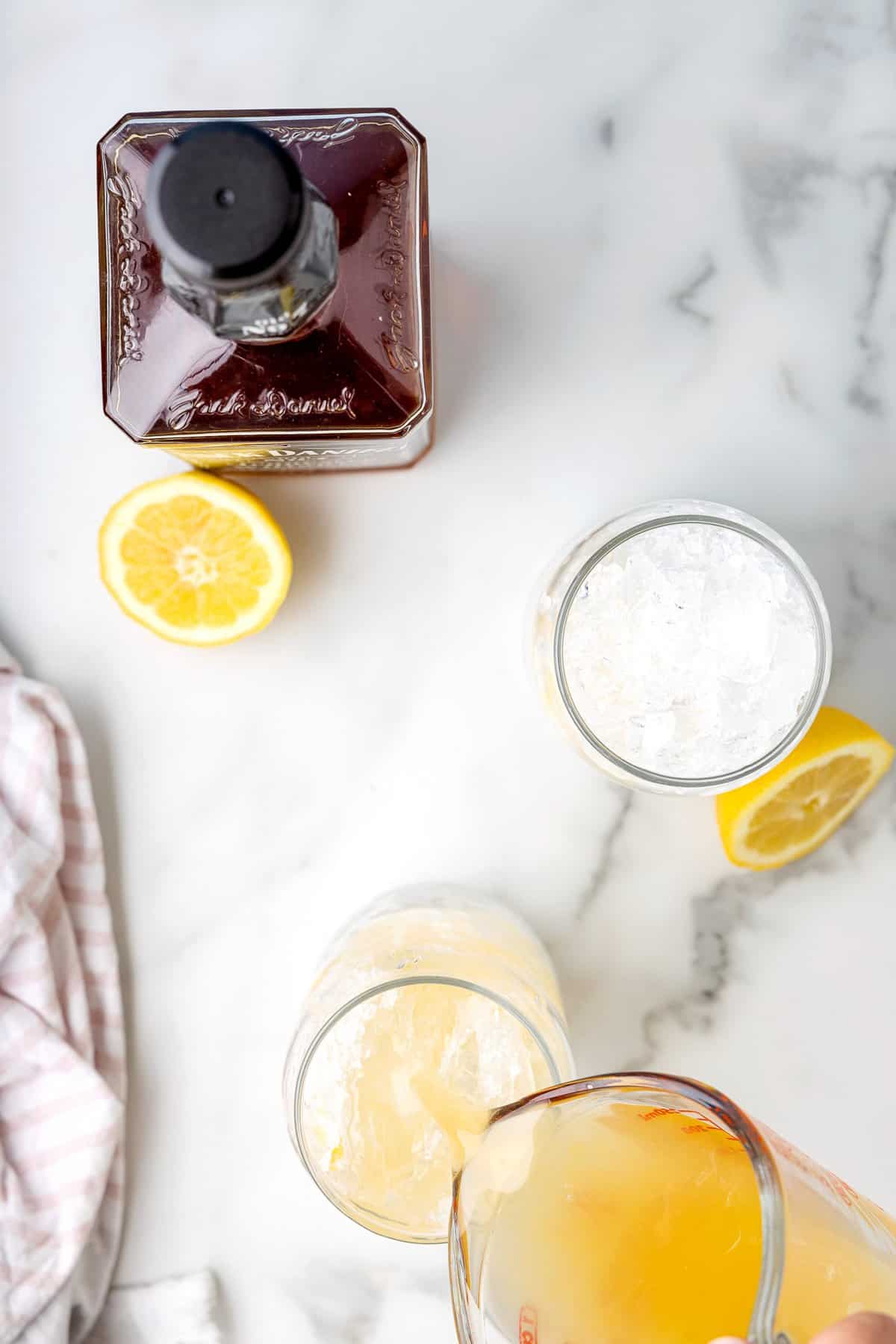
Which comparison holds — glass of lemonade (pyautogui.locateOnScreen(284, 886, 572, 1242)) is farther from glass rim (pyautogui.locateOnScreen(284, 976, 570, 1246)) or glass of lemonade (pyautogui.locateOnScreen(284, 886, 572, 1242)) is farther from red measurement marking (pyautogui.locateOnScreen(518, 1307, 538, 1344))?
red measurement marking (pyautogui.locateOnScreen(518, 1307, 538, 1344))

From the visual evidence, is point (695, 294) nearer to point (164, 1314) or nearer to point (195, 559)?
point (195, 559)

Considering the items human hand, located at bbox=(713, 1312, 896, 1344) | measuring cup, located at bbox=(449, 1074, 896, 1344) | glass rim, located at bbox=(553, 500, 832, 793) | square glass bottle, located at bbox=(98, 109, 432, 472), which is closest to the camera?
human hand, located at bbox=(713, 1312, 896, 1344)

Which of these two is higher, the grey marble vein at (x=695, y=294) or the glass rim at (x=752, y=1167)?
the grey marble vein at (x=695, y=294)

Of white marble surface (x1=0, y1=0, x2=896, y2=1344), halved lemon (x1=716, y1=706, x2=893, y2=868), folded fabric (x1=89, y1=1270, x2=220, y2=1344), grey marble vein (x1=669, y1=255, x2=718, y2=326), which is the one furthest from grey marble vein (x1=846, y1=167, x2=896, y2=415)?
folded fabric (x1=89, y1=1270, x2=220, y2=1344)

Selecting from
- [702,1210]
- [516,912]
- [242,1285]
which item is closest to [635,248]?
[516,912]

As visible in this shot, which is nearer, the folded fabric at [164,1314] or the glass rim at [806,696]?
the glass rim at [806,696]

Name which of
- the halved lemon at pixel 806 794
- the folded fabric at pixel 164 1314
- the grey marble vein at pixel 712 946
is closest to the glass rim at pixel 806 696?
the halved lemon at pixel 806 794

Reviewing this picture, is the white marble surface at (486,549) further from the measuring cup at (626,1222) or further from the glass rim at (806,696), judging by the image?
the measuring cup at (626,1222)
